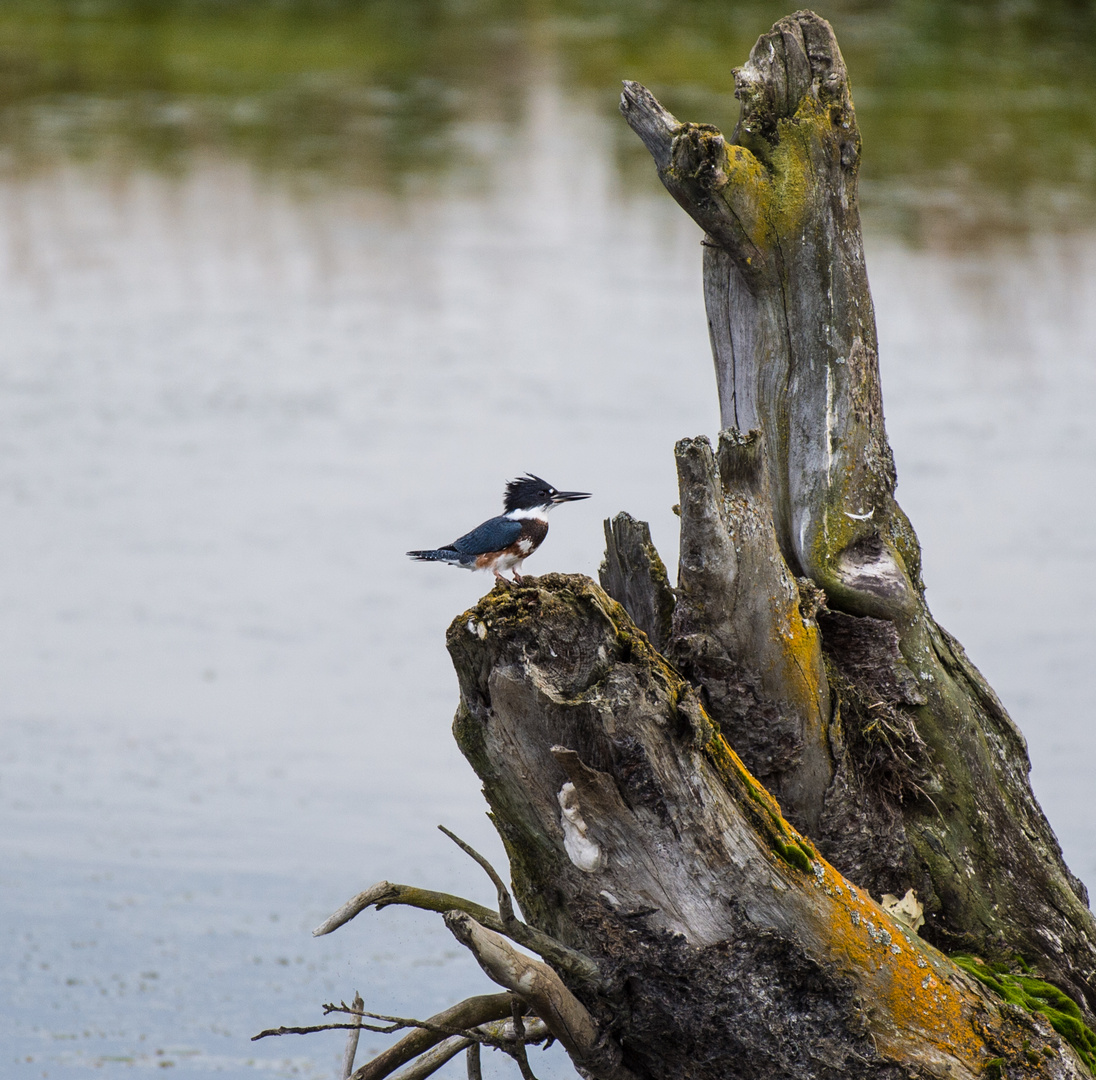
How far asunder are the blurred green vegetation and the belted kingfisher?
1494 centimetres

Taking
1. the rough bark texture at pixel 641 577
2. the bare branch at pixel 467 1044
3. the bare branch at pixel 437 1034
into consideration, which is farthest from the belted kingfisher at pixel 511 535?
the bare branch at pixel 467 1044

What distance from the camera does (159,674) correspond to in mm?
10086

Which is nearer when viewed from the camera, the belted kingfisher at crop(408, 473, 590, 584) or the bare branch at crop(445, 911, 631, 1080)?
the bare branch at crop(445, 911, 631, 1080)

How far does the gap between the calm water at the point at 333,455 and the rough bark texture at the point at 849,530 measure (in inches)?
127

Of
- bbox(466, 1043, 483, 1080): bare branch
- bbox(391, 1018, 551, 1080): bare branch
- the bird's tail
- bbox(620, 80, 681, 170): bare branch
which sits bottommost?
bbox(466, 1043, 483, 1080): bare branch

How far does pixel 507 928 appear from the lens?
3.76 m

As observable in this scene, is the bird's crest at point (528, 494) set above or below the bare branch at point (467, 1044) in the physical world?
above

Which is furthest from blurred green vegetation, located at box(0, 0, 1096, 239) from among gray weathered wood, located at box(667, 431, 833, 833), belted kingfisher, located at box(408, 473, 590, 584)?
gray weathered wood, located at box(667, 431, 833, 833)

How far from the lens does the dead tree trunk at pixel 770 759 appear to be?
3820mm

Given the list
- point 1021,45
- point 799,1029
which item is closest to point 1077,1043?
point 799,1029

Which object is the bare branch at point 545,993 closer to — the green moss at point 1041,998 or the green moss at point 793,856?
the green moss at point 793,856

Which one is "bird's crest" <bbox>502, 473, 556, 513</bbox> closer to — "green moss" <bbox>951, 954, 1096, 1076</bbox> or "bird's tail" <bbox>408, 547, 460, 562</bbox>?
"bird's tail" <bbox>408, 547, 460, 562</bbox>

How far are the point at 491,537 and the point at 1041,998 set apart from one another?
7.51 feet

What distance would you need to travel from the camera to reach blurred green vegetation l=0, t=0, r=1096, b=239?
69.6 feet
